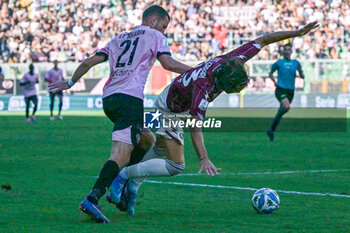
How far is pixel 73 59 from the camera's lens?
39.7m

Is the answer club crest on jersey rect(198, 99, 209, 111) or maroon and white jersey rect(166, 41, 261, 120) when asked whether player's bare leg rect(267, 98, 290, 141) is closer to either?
maroon and white jersey rect(166, 41, 261, 120)

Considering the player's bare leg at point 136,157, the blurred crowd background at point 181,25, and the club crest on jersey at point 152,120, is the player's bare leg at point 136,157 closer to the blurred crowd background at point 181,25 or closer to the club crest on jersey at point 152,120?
the club crest on jersey at point 152,120

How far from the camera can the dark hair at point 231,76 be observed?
716 cm

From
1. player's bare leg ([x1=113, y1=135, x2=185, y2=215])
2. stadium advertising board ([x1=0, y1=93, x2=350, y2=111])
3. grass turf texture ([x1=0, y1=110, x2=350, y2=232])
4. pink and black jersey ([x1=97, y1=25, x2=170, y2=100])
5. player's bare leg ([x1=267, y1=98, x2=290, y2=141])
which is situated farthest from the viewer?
stadium advertising board ([x1=0, y1=93, x2=350, y2=111])

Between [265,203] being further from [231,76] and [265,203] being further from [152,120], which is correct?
[152,120]

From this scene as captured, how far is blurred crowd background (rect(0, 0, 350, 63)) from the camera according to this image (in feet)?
127

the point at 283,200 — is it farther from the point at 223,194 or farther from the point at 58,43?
the point at 58,43

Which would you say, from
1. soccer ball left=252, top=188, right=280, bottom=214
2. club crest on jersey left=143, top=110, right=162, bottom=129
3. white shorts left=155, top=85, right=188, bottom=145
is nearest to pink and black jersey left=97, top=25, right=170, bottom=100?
white shorts left=155, top=85, right=188, bottom=145

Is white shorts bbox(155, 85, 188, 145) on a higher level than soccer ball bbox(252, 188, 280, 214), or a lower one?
higher

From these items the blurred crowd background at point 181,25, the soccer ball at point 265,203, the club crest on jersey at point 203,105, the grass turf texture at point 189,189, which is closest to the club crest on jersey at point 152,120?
the grass turf texture at point 189,189

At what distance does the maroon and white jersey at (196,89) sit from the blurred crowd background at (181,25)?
30228 mm

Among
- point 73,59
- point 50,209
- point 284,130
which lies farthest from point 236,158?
point 73,59

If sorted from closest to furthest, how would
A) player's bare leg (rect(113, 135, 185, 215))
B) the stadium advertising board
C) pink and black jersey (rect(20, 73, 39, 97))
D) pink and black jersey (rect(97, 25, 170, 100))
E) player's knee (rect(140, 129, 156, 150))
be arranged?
pink and black jersey (rect(97, 25, 170, 100)) → player's bare leg (rect(113, 135, 185, 215)) → player's knee (rect(140, 129, 156, 150)) → pink and black jersey (rect(20, 73, 39, 97)) → the stadium advertising board

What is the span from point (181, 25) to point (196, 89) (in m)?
34.0
